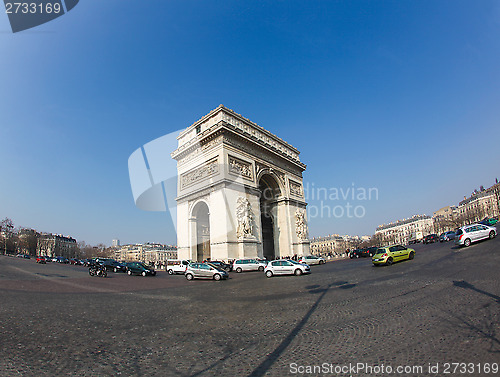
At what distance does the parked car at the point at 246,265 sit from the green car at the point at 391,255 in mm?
9643

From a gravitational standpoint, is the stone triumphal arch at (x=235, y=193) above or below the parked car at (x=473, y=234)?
above

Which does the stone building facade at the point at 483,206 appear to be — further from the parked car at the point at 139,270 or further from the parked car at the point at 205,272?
the parked car at the point at 139,270

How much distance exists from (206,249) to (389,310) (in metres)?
26.2

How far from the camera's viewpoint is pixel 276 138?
1459 inches

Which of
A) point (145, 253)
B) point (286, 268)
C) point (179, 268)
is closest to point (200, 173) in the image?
point (179, 268)

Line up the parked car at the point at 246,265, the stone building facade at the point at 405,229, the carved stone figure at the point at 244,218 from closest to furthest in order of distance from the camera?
1. the parked car at the point at 246,265
2. the carved stone figure at the point at 244,218
3. the stone building facade at the point at 405,229

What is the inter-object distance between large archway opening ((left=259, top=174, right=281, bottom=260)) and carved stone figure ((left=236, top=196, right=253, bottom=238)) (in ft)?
26.0

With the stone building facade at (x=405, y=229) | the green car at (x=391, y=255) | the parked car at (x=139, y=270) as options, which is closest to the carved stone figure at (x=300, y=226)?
the green car at (x=391, y=255)

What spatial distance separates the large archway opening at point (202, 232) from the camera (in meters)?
30.5

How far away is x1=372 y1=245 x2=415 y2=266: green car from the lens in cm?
1812

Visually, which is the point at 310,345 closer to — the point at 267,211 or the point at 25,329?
the point at 25,329

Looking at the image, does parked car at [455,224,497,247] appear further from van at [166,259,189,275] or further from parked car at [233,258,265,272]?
van at [166,259,189,275]

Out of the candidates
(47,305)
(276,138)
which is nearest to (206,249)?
(276,138)

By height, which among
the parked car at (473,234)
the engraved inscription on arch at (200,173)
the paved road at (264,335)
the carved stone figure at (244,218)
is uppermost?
the engraved inscription on arch at (200,173)
